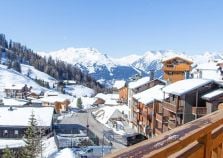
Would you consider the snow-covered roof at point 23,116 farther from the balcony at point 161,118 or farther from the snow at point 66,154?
the snow at point 66,154

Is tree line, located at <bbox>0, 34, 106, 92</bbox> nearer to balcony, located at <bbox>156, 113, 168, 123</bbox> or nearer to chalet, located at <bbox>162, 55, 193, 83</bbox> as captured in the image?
chalet, located at <bbox>162, 55, 193, 83</bbox>

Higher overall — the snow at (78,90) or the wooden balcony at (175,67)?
the wooden balcony at (175,67)

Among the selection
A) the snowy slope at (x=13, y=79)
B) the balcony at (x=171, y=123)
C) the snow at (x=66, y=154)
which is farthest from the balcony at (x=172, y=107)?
the snowy slope at (x=13, y=79)

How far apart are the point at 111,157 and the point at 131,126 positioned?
156 ft

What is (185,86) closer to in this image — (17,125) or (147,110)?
(147,110)

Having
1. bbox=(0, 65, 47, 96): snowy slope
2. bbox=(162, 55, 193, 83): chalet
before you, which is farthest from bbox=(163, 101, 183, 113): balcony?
bbox=(0, 65, 47, 96): snowy slope

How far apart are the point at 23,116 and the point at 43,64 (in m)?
142

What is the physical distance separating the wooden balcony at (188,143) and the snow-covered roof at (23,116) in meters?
42.2

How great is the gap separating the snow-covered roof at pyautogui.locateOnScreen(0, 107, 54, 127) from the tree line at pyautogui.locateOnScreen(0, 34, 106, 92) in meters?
120

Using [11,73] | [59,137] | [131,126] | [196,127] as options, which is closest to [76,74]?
[11,73]

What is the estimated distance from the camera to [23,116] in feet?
150

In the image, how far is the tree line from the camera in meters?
176

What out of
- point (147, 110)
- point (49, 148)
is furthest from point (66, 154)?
point (147, 110)

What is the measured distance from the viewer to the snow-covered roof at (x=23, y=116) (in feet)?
144
